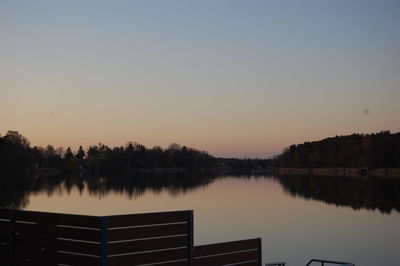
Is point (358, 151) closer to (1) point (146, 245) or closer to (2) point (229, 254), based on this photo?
(2) point (229, 254)

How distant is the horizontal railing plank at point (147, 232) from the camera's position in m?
7.07

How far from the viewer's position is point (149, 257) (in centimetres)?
741

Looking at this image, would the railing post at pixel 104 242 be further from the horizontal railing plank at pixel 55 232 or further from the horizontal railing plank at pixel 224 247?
the horizontal railing plank at pixel 224 247

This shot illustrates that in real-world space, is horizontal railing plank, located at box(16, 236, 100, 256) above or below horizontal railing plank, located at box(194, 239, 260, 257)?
above

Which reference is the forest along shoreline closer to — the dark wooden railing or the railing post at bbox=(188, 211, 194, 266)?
the dark wooden railing

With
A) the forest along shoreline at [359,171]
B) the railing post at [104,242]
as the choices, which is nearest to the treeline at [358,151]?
the forest along shoreline at [359,171]

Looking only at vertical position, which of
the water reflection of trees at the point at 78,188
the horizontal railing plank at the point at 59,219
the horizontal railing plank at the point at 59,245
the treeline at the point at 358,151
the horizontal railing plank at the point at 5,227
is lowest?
the water reflection of trees at the point at 78,188

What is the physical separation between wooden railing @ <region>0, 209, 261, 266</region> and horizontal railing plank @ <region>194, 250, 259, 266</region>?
2 centimetres

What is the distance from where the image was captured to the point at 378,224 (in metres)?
32.1

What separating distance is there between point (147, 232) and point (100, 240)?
0.76 metres

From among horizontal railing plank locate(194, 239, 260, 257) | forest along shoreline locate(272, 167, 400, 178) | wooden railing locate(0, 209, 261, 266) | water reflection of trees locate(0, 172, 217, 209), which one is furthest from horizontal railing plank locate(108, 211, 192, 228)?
forest along shoreline locate(272, 167, 400, 178)

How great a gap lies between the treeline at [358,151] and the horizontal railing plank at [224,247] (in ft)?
398

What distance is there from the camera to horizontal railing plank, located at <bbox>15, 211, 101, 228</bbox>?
7051 millimetres

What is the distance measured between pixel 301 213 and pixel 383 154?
98.3 m
